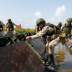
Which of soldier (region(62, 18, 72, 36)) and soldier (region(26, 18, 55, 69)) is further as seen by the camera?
soldier (region(62, 18, 72, 36))

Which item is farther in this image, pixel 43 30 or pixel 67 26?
pixel 67 26

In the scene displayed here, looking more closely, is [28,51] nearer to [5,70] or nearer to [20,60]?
[20,60]

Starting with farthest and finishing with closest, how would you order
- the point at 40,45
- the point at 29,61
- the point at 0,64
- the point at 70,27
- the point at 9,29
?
the point at 70,27 → the point at 9,29 → the point at 40,45 → the point at 29,61 → the point at 0,64

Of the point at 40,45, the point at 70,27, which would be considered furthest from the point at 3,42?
the point at 70,27

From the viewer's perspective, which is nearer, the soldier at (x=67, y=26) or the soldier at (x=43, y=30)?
the soldier at (x=43, y=30)

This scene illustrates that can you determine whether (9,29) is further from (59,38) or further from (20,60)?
(20,60)

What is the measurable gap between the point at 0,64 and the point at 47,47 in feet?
19.5

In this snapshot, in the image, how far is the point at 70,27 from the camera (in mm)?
14086

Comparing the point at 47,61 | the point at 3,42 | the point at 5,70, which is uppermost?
the point at 3,42

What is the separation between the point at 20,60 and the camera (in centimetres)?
552

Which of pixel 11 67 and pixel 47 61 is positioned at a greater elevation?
pixel 11 67

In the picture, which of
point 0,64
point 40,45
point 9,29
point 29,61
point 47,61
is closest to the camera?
point 0,64

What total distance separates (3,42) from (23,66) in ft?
2.31

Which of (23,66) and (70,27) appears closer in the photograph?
(23,66)
